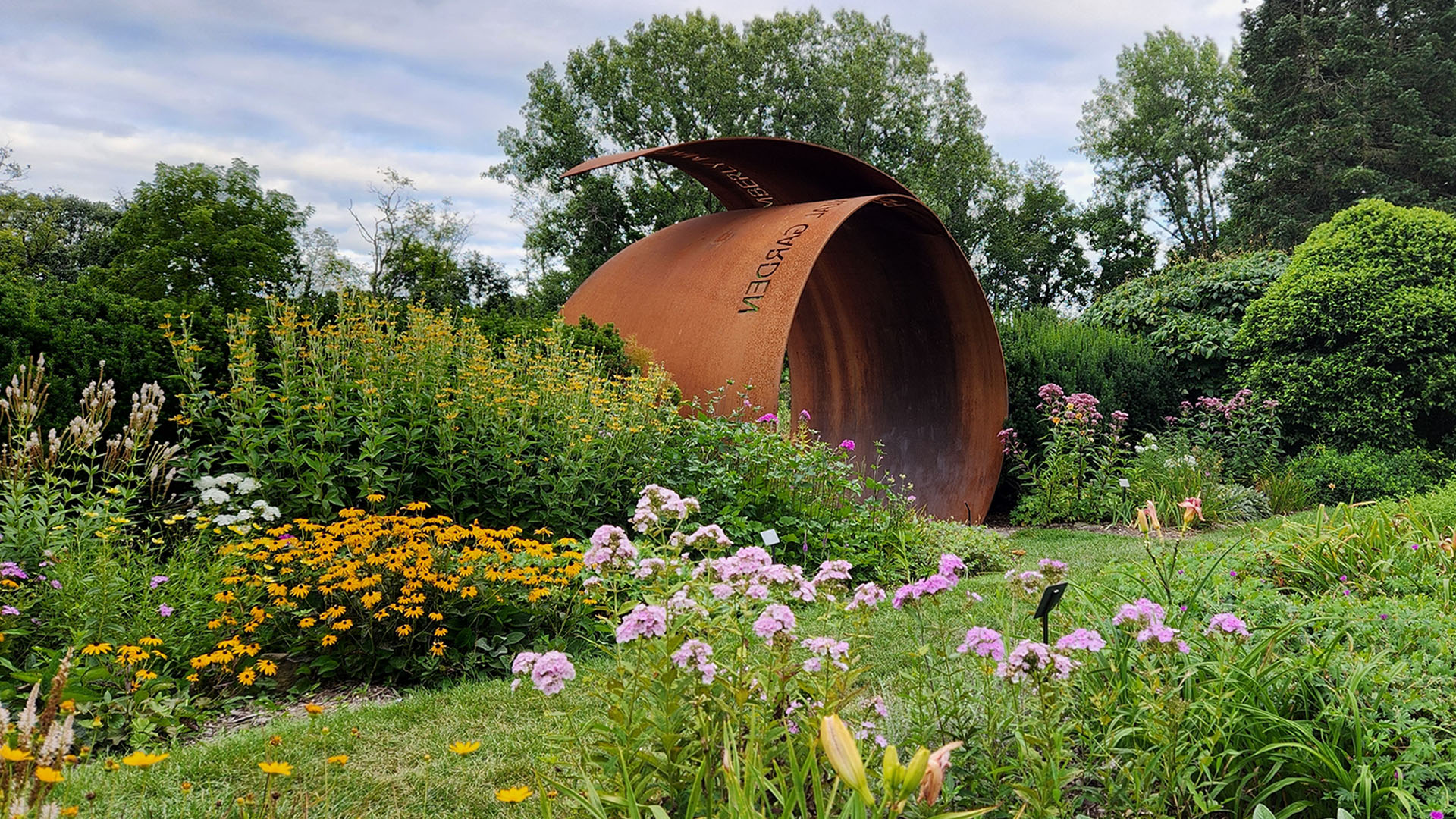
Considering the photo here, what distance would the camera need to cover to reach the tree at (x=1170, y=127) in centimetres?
2647

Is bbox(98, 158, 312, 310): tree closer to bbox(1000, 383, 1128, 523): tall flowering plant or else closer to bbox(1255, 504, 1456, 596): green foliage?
bbox(1000, 383, 1128, 523): tall flowering plant

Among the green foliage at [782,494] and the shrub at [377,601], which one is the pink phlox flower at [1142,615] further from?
the green foliage at [782,494]

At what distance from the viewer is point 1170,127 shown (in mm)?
25797

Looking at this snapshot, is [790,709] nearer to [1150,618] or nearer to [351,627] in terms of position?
[1150,618]

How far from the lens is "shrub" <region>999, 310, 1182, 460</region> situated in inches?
316

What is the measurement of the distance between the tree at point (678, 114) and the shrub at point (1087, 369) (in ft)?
42.9

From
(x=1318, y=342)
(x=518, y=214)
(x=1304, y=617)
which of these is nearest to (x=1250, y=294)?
(x=1318, y=342)

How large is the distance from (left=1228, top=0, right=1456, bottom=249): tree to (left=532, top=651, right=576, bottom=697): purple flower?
74.2ft

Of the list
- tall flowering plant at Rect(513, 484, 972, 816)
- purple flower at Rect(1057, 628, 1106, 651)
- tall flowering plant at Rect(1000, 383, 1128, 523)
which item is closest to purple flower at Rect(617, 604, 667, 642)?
tall flowering plant at Rect(513, 484, 972, 816)

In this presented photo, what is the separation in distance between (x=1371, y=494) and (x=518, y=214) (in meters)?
20.0

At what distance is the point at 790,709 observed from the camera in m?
1.62

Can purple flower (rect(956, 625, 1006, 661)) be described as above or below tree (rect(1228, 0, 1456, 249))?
below

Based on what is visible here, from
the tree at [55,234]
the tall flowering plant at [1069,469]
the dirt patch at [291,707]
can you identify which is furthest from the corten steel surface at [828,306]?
the tree at [55,234]

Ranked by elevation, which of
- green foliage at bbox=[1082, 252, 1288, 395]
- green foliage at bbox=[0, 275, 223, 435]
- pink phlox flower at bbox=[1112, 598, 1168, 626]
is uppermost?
green foliage at bbox=[1082, 252, 1288, 395]
